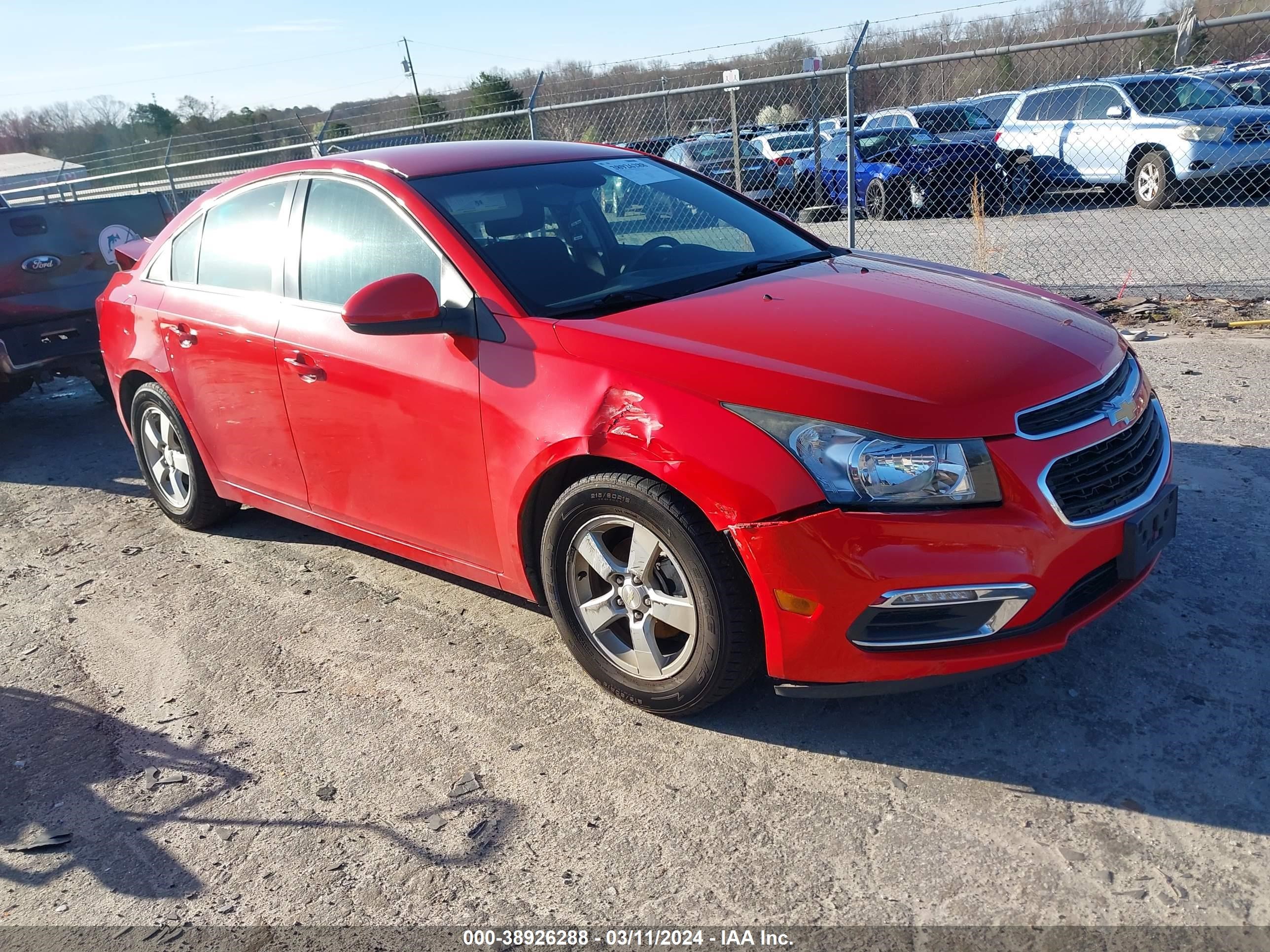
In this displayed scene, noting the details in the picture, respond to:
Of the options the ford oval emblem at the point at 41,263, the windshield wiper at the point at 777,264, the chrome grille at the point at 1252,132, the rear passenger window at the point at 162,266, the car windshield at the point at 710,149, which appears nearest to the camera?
the windshield wiper at the point at 777,264

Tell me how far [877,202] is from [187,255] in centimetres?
1112

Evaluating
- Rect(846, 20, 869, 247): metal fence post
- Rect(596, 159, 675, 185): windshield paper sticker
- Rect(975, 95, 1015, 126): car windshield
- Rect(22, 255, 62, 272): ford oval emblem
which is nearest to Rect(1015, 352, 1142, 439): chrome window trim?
Rect(596, 159, 675, 185): windshield paper sticker

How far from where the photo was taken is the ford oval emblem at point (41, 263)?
6.93 metres

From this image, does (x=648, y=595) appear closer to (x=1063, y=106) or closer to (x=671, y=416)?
(x=671, y=416)

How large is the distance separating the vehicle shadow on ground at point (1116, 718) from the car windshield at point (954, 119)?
42.1 feet

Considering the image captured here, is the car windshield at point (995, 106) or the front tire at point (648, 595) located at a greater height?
the car windshield at point (995, 106)

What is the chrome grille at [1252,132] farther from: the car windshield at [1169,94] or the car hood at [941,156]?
the car hood at [941,156]

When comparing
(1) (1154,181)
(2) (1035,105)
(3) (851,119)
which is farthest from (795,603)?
(2) (1035,105)

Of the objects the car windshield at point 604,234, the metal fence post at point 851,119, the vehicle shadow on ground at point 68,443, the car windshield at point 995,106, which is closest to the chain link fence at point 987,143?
the car windshield at point 995,106

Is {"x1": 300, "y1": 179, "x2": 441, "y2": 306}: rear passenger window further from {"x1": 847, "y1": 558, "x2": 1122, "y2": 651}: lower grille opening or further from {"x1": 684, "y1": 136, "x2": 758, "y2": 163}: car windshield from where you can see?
Result: {"x1": 684, "y1": 136, "x2": 758, "y2": 163}: car windshield

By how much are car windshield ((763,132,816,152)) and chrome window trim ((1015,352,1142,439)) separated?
11.2m

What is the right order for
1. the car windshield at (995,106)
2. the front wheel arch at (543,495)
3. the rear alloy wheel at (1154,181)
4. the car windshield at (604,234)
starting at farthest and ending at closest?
the car windshield at (995,106) < the rear alloy wheel at (1154,181) < the car windshield at (604,234) < the front wheel arch at (543,495)

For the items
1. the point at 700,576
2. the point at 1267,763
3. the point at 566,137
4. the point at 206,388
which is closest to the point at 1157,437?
the point at 1267,763

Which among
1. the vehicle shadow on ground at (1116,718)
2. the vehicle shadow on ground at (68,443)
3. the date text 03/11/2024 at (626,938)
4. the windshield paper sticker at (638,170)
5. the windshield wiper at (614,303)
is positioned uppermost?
the windshield paper sticker at (638,170)
